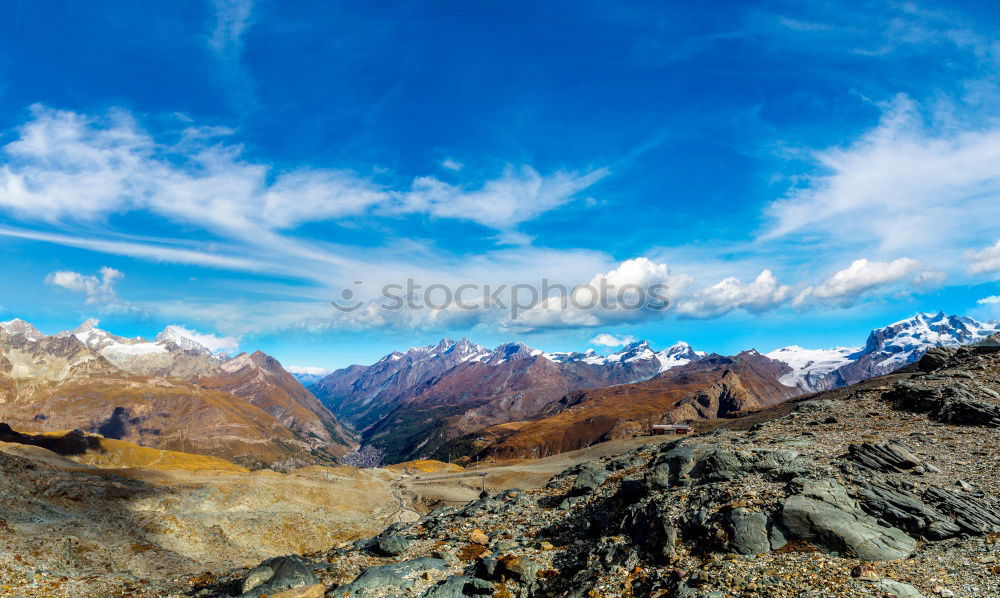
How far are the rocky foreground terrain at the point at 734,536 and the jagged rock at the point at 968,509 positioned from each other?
0.07 metres

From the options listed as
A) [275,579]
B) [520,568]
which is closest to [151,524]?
[275,579]

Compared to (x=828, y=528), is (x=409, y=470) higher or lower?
lower

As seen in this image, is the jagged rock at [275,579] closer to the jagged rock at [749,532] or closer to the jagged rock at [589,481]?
the jagged rock at [749,532]

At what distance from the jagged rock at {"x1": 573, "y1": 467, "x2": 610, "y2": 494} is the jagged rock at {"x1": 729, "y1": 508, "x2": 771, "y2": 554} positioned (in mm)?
14951

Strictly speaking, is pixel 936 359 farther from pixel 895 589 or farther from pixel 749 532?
pixel 895 589

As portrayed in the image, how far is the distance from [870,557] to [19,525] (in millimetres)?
64360

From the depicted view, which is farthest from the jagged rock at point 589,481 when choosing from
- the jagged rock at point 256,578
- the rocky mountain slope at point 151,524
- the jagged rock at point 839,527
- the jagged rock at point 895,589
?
the rocky mountain slope at point 151,524

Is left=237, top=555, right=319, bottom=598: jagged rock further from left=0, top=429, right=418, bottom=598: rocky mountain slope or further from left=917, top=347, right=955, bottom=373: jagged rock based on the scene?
left=917, top=347, right=955, bottom=373: jagged rock

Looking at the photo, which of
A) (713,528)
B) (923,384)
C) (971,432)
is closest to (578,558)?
(713,528)

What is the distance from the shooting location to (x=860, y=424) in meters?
39.6

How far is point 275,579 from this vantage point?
21.6m

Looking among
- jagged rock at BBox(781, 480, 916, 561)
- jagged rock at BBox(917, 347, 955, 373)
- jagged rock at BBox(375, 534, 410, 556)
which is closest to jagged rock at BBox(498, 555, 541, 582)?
jagged rock at BBox(375, 534, 410, 556)

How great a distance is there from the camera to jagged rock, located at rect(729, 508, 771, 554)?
1897 centimetres

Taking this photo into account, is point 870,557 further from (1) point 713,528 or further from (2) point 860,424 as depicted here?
(2) point 860,424
